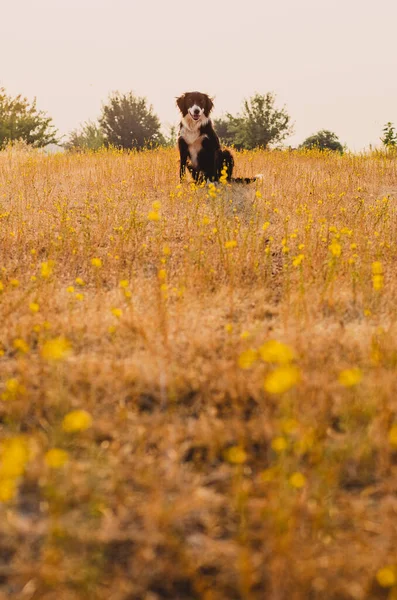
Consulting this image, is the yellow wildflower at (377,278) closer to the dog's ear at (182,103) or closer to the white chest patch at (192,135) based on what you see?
the white chest patch at (192,135)

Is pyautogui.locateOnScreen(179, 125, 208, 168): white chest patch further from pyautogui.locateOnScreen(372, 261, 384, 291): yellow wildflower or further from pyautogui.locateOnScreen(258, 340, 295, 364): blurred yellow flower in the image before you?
pyautogui.locateOnScreen(258, 340, 295, 364): blurred yellow flower

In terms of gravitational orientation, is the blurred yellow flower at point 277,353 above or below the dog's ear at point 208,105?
below

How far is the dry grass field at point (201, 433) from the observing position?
4.80 feet

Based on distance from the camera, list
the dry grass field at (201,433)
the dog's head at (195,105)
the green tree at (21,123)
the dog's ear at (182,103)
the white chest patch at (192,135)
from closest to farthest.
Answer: the dry grass field at (201,433), the dog's head at (195,105), the white chest patch at (192,135), the dog's ear at (182,103), the green tree at (21,123)

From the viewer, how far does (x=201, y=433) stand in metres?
2.02

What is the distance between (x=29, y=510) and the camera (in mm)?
1708

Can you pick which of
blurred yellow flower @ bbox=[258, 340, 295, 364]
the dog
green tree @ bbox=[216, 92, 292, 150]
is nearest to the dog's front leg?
the dog

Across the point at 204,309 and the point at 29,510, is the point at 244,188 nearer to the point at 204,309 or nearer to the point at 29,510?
the point at 204,309

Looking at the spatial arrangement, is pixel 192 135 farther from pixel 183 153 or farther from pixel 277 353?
pixel 277 353

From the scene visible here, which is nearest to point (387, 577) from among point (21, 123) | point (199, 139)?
point (199, 139)

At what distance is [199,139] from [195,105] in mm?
456

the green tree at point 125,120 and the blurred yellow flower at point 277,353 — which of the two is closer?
the blurred yellow flower at point 277,353

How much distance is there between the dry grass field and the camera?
1.46 metres

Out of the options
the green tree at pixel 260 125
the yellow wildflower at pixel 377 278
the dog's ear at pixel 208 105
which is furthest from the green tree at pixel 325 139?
the yellow wildflower at pixel 377 278
